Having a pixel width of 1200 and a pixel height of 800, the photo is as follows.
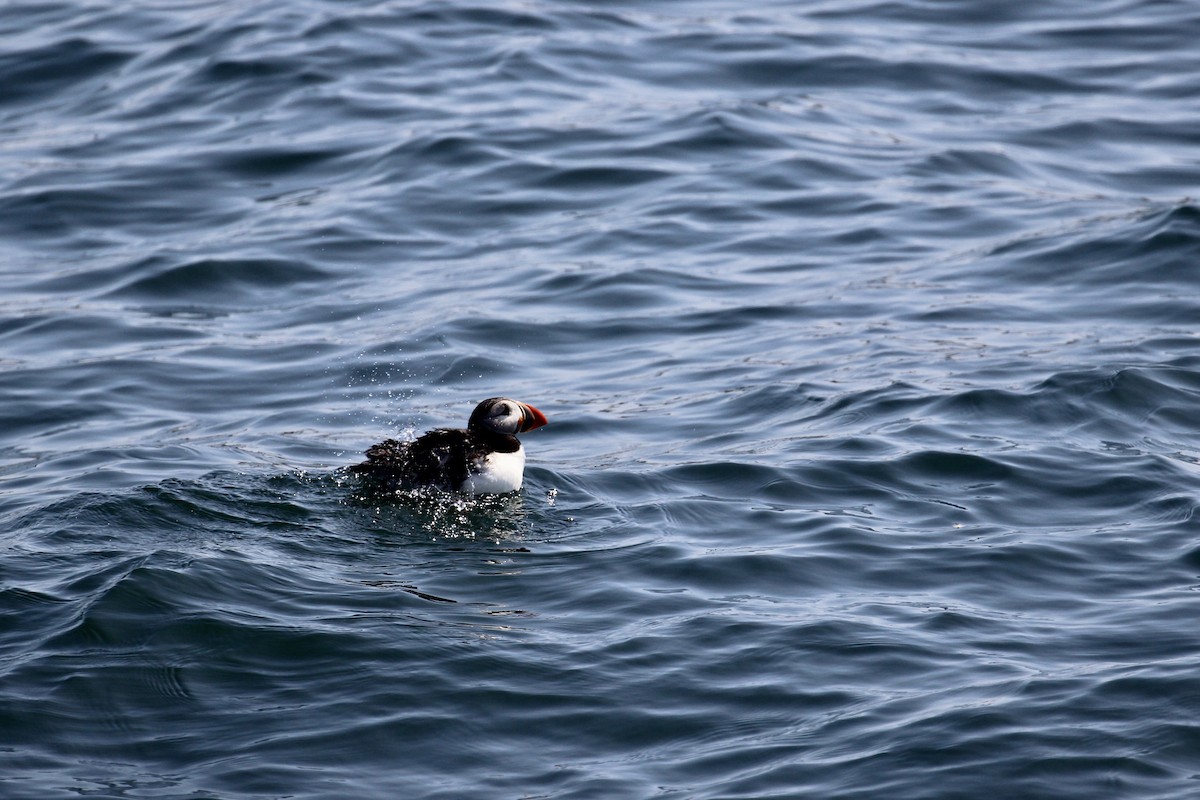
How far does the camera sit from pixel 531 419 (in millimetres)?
8688

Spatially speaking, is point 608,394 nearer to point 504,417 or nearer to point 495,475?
point 504,417

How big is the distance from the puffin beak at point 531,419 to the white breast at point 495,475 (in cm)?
24

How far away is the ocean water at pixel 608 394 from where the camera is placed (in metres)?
5.94

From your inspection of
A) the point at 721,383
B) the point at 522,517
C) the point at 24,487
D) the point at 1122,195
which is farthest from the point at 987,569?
the point at 1122,195

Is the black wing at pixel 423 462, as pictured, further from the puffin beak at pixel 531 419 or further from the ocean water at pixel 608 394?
the puffin beak at pixel 531 419

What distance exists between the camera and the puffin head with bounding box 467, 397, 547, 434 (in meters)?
8.61

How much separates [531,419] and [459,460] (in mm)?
540

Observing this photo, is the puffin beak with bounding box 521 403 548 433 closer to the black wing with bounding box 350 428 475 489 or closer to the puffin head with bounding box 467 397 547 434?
the puffin head with bounding box 467 397 547 434

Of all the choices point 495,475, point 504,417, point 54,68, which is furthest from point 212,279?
point 54,68

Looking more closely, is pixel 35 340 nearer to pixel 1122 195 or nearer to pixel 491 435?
pixel 491 435

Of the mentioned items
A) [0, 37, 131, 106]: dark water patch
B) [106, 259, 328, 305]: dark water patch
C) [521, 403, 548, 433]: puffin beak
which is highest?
Answer: [0, 37, 131, 106]: dark water patch

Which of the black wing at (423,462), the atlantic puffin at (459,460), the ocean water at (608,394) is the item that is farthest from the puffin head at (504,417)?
the ocean water at (608,394)

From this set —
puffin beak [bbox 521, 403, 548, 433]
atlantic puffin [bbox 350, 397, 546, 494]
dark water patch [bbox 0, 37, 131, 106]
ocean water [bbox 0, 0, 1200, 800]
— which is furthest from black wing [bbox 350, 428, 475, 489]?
dark water patch [bbox 0, 37, 131, 106]

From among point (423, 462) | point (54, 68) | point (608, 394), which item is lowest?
point (608, 394)
